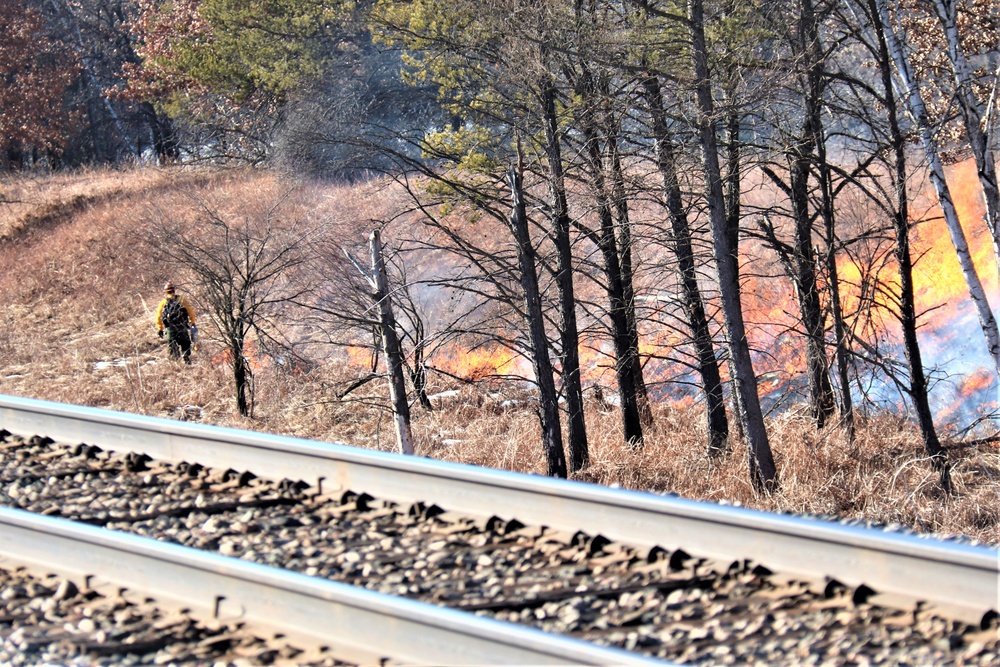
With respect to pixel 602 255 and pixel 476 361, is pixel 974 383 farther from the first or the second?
pixel 476 361

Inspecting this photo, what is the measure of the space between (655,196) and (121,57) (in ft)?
126

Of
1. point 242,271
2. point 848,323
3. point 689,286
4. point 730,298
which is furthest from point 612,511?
point 242,271

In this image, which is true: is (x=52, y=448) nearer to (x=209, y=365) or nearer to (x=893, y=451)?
→ (x=893, y=451)

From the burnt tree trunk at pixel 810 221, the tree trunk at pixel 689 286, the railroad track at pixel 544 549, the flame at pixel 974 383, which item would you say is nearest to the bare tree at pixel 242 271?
the tree trunk at pixel 689 286

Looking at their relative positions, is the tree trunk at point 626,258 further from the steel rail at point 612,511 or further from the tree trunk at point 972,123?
the steel rail at point 612,511

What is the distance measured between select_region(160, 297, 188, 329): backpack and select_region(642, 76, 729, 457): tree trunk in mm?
10987

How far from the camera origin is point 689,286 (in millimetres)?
15539

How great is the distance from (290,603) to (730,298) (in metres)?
8.99

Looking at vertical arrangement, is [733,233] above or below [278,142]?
below

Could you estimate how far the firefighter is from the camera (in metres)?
20.6

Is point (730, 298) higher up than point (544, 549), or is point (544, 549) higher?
point (730, 298)

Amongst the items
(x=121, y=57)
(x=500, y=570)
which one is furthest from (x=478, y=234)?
(x=121, y=57)

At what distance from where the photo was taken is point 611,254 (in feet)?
50.5

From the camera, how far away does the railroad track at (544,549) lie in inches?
140
